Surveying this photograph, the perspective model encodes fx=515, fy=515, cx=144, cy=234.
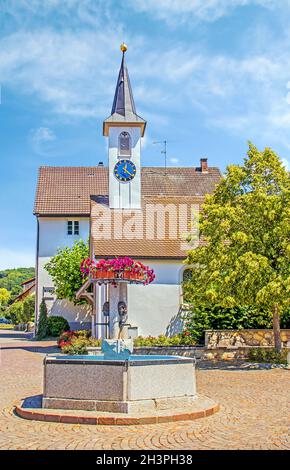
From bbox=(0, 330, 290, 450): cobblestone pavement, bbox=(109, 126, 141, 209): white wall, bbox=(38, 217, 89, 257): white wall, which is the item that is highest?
bbox=(109, 126, 141, 209): white wall

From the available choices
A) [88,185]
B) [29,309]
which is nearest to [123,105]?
[88,185]

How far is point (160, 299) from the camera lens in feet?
82.2

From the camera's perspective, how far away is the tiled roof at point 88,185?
4038cm

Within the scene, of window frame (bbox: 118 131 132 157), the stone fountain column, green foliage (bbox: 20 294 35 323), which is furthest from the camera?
green foliage (bbox: 20 294 35 323)

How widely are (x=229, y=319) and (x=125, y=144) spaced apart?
15259 millimetres

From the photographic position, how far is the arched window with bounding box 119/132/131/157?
3206 centimetres

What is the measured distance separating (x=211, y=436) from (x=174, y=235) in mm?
19869

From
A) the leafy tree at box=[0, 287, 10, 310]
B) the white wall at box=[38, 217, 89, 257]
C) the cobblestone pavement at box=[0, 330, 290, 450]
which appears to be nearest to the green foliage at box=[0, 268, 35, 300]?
the leafy tree at box=[0, 287, 10, 310]

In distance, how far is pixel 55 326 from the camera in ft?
116

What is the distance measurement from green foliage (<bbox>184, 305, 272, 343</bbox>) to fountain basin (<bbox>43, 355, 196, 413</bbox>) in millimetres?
11345

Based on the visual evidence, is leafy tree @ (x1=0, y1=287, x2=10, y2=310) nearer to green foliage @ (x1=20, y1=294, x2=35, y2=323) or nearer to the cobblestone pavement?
green foliage @ (x1=20, y1=294, x2=35, y2=323)

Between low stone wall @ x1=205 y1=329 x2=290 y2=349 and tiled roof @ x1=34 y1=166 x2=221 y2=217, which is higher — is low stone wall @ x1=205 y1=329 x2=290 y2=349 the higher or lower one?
the lower one
